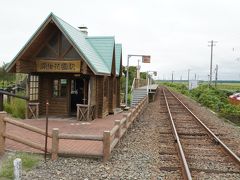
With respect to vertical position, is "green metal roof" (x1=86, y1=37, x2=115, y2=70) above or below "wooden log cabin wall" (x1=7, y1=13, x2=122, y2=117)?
above

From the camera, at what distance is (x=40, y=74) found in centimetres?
1898

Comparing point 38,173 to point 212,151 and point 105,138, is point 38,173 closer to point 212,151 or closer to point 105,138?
point 105,138

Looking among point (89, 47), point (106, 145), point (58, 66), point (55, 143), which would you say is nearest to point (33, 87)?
point (58, 66)

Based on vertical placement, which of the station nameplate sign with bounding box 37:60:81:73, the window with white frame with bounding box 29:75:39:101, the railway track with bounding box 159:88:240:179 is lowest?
the railway track with bounding box 159:88:240:179

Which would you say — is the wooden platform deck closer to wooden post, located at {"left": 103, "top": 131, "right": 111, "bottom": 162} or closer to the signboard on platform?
wooden post, located at {"left": 103, "top": 131, "right": 111, "bottom": 162}

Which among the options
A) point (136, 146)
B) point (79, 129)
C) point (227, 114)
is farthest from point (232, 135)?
point (227, 114)

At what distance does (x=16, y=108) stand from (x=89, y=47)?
5208mm

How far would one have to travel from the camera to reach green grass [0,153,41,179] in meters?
8.03

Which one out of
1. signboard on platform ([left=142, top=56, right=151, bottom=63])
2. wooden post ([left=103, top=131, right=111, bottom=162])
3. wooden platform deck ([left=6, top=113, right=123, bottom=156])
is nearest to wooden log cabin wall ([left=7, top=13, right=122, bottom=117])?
wooden platform deck ([left=6, top=113, right=123, bottom=156])

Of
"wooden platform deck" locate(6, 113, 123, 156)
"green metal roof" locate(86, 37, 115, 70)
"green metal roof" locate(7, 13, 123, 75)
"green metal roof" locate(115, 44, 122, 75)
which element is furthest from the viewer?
"green metal roof" locate(115, 44, 122, 75)

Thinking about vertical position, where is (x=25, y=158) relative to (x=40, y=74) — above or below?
below

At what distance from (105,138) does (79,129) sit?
5.50 m

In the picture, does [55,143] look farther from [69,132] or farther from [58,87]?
[58,87]

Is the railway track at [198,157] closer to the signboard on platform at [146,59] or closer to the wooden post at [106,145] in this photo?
the wooden post at [106,145]
